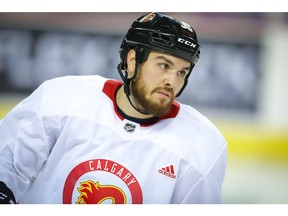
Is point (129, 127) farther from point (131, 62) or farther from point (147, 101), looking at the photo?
point (131, 62)

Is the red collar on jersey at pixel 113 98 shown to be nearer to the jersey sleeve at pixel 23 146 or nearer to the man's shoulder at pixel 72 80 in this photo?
the man's shoulder at pixel 72 80

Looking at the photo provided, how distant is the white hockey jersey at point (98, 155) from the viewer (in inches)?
62.6

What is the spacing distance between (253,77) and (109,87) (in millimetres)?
787

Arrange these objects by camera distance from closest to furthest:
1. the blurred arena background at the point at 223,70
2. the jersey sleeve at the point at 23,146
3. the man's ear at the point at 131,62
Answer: the jersey sleeve at the point at 23,146
the man's ear at the point at 131,62
the blurred arena background at the point at 223,70

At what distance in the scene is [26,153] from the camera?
5.16 ft

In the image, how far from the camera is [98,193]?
162 cm

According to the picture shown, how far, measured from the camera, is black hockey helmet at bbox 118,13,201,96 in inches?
Answer: 62.5

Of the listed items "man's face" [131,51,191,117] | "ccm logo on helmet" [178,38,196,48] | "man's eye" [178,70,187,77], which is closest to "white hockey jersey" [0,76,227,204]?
"man's face" [131,51,191,117]

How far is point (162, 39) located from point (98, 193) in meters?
0.61

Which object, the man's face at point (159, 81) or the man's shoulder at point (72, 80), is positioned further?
the man's shoulder at point (72, 80)

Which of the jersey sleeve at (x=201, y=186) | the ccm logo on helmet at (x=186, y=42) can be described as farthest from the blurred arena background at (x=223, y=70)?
the ccm logo on helmet at (x=186, y=42)

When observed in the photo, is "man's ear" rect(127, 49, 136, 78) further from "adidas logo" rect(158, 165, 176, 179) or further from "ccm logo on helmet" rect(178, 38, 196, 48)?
"adidas logo" rect(158, 165, 176, 179)
